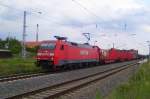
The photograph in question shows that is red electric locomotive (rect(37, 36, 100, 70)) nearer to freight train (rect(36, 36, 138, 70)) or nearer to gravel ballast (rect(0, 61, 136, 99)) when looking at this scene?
freight train (rect(36, 36, 138, 70))

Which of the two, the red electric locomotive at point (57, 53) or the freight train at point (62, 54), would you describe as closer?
the red electric locomotive at point (57, 53)

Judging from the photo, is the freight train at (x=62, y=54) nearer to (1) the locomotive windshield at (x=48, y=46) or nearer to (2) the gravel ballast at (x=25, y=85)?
(1) the locomotive windshield at (x=48, y=46)

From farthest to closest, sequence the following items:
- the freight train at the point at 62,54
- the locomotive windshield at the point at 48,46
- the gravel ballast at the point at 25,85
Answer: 1. the locomotive windshield at the point at 48,46
2. the freight train at the point at 62,54
3. the gravel ballast at the point at 25,85

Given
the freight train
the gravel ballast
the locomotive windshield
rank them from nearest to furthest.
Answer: the gravel ballast, the freight train, the locomotive windshield

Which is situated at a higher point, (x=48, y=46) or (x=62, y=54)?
(x=48, y=46)

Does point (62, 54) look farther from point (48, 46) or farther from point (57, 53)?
point (48, 46)

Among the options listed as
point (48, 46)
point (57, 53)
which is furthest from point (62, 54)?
point (48, 46)

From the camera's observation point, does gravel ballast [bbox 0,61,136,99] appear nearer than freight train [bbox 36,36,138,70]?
Yes

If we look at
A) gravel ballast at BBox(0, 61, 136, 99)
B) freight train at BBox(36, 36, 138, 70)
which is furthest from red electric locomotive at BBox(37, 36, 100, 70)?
gravel ballast at BBox(0, 61, 136, 99)

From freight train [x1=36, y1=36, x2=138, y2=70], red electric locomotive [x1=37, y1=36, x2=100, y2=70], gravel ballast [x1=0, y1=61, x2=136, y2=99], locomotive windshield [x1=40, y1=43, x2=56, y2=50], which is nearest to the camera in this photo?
gravel ballast [x1=0, y1=61, x2=136, y2=99]

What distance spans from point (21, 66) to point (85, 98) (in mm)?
21950

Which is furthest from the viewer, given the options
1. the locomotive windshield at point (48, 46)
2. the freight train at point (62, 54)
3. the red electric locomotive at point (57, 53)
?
the locomotive windshield at point (48, 46)

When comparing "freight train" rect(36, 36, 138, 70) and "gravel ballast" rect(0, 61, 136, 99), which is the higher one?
"freight train" rect(36, 36, 138, 70)

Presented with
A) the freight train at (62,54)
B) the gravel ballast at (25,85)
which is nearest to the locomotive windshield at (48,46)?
the freight train at (62,54)
